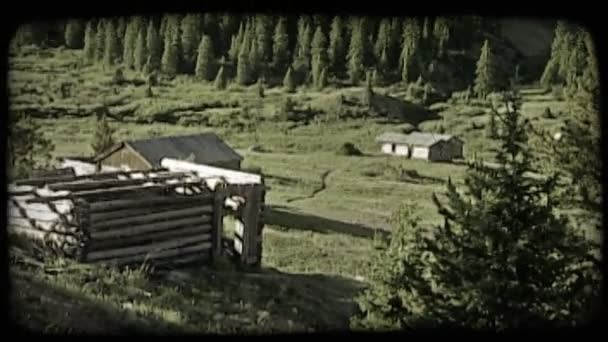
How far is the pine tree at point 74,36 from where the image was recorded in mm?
3138

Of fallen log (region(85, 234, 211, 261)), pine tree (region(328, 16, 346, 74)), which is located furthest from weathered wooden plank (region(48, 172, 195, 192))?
pine tree (region(328, 16, 346, 74))

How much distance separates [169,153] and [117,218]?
3.76 m

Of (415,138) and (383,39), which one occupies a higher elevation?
(383,39)

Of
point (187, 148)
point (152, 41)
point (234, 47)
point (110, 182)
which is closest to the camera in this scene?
point (152, 41)

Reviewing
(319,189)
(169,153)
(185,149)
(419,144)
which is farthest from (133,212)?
(419,144)

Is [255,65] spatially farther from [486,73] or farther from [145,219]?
[486,73]

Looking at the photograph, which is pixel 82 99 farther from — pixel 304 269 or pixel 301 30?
pixel 301 30

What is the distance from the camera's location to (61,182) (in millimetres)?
6000

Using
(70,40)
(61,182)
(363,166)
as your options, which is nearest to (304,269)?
(61,182)

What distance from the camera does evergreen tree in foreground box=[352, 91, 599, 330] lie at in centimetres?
338

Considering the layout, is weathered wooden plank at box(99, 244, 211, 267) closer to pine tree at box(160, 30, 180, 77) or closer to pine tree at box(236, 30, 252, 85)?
pine tree at box(160, 30, 180, 77)

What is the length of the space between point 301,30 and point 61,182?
2.93m

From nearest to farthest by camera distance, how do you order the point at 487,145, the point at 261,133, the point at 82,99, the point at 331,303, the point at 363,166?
the point at 487,145, the point at 331,303, the point at 82,99, the point at 363,166, the point at 261,133

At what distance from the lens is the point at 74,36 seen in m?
3.57
